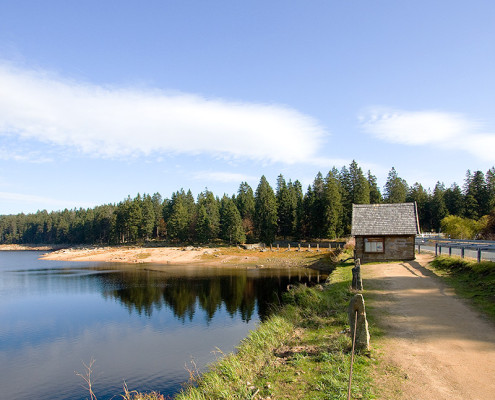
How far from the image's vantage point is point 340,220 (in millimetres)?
65812

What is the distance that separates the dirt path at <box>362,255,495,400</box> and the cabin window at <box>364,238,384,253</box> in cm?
1499

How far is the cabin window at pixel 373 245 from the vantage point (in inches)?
1206

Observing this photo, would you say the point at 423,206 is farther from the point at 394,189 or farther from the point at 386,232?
the point at 386,232

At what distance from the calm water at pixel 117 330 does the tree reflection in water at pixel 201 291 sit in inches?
3.6

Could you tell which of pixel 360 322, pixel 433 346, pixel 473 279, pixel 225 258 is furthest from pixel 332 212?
pixel 360 322

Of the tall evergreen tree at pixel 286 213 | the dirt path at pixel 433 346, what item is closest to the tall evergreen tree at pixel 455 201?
the tall evergreen tree at pixel 286 213

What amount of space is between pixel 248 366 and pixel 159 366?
18.2ft

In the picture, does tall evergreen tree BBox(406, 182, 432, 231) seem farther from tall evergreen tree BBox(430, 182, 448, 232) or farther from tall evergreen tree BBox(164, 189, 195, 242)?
tall evergreen tree BBox(164, 189, 195, 242)

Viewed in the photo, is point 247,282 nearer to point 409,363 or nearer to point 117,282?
point 117,282

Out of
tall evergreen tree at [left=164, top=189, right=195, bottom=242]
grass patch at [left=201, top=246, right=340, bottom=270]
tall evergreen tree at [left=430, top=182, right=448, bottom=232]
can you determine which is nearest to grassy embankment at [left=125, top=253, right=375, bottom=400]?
grass patch at [left=201, top=246, right=340, bottom=270]

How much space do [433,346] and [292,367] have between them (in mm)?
4019

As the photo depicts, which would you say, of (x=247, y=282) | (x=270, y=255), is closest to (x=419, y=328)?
(x=247, y=282)

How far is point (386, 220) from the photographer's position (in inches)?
1232

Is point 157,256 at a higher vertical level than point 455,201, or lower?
lower
